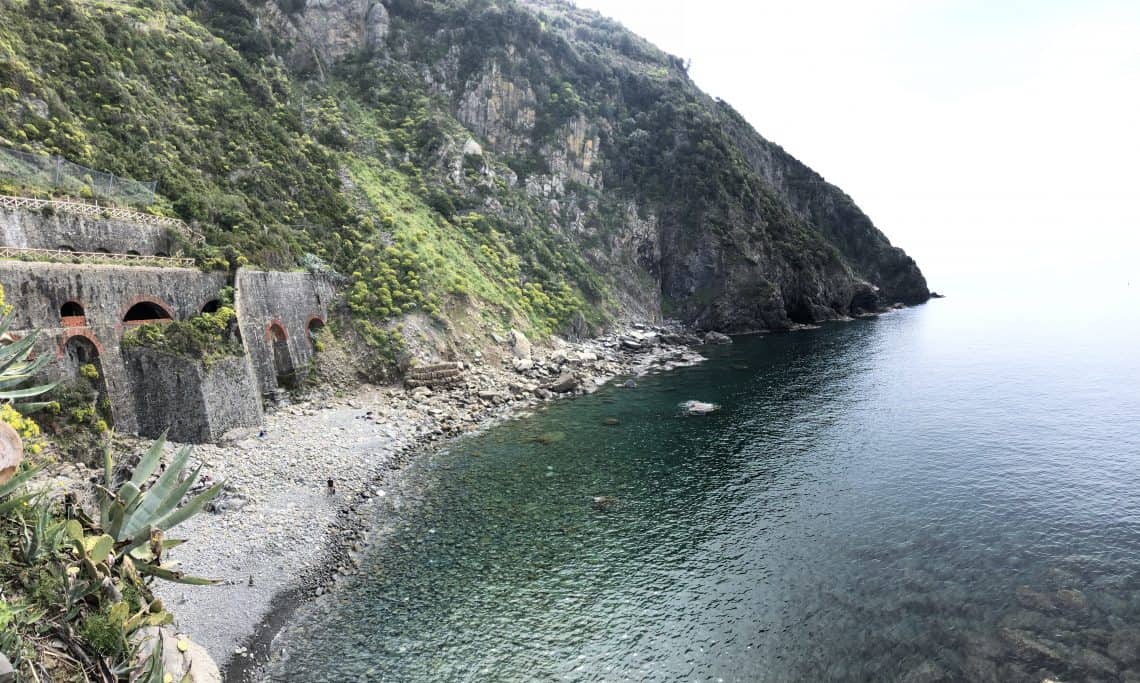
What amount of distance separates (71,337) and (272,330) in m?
13.7

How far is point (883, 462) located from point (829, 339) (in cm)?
4970

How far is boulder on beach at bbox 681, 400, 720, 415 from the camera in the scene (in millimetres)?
44625

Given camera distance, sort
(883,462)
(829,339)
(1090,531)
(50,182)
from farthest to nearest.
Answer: (829,339) < (883,462) < (50,182) < (1090,531)

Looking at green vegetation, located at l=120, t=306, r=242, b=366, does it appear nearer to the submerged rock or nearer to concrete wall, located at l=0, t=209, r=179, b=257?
concrete wall, located at l=0, t=209, r=179, b=257

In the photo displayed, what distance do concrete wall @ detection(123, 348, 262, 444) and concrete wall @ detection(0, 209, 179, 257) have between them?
26.3 ft

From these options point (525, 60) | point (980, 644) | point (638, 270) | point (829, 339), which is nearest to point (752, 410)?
point (980, 644)

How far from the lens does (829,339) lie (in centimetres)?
7869

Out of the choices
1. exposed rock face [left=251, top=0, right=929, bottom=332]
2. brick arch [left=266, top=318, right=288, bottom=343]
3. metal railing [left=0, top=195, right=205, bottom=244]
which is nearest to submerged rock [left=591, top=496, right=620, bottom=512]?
brick arch [left=266, top=318, right=288, bottom=343]

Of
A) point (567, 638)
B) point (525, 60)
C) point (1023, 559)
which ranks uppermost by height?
point (525, 60)

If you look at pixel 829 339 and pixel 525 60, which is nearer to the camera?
pixel 829 339

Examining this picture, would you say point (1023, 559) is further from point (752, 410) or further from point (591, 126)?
point (591, 126)

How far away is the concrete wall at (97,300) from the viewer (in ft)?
79.9

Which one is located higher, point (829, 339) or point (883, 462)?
point (829, 339)

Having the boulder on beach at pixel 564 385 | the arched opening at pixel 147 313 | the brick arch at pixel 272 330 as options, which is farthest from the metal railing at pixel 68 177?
the boulder on beach at pixel 564 385
